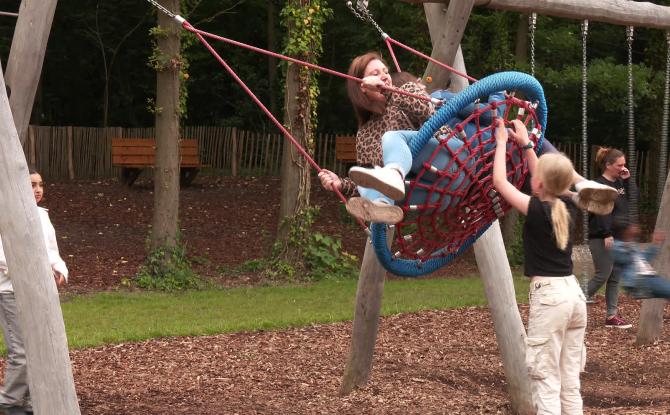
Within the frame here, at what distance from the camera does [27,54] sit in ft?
18.8

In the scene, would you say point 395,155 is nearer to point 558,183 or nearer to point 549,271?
point 558,183

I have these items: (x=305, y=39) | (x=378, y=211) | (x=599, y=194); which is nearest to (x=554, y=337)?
(x=599, y=194)

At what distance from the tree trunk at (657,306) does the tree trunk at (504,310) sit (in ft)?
A: 8.91

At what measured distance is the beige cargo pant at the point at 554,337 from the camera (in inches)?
187

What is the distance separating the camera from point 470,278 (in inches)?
550

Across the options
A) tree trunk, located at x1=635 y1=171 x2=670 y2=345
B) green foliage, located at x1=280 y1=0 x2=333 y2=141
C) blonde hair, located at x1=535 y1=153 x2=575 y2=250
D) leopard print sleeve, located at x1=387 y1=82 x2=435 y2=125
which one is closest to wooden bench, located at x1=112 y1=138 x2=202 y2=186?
green foliage, located at x1=280 y1=0 x2=333 y2=141

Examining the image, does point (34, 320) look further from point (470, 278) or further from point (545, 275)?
point (470, 278)

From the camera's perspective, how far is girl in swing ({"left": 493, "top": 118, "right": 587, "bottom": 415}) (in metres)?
4.70

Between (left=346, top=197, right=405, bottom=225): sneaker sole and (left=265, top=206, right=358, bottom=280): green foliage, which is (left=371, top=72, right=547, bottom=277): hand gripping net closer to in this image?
(left=346, top=197, right=405, bottom=225): sneaker sole

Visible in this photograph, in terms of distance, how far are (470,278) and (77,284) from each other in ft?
17.0

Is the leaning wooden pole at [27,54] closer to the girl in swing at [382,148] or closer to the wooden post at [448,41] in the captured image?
the girl in swing at [382,148]

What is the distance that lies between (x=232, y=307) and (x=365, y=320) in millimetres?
4305

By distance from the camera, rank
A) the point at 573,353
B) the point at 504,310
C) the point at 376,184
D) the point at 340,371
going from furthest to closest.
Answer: the point at 340,371 < the point at 504,310 < the point at 573,353 < the point at 376,184

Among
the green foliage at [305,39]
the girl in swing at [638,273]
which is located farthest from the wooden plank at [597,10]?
the green foliage at [305,39]
